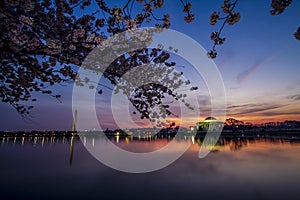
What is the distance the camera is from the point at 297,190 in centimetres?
1246

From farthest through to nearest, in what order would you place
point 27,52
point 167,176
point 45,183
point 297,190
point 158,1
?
1. point 167,176
2. point 45,183
3. point 297,190
4. point 27,52
5. point 158,1

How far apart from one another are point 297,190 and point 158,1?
53.5 feet

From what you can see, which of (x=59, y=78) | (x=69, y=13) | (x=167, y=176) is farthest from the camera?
(x=167, y=176)

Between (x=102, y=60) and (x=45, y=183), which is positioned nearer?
(x=102, y=60)

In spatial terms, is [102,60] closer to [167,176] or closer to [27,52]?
[27,52]

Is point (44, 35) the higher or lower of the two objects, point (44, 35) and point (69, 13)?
the lower

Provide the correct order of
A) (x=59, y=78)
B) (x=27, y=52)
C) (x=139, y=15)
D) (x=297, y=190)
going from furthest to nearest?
(x=297, y=190) → (x=59, y=78) → (x=27, y=52) → (x=139, y=15)

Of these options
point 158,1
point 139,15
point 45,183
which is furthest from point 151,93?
point 45,183

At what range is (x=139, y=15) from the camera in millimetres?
4418

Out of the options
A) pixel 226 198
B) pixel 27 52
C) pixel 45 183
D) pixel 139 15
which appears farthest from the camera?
pixel 45 183

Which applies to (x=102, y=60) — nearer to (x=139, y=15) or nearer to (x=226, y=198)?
(x=139, y=15)

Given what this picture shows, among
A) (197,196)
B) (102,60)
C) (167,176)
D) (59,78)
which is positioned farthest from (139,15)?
(167,176)

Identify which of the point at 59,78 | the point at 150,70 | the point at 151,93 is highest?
the point at 150,70

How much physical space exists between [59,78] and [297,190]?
1720cm
